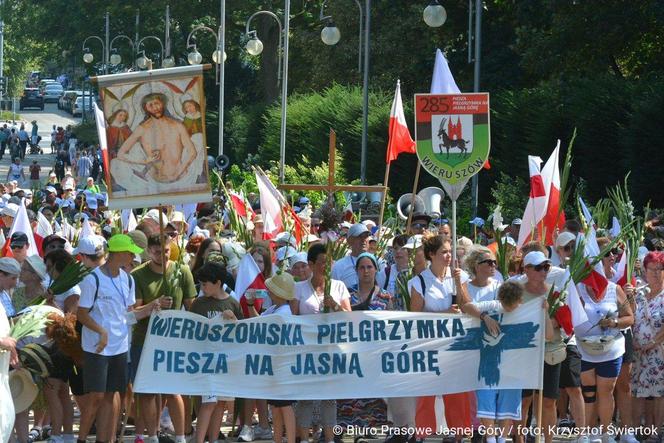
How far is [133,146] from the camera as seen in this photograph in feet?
33.9

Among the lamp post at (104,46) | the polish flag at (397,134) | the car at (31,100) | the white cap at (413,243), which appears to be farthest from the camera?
the car at (31,100)

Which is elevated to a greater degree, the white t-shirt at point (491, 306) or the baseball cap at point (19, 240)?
the baseball cap at point (19, 240)

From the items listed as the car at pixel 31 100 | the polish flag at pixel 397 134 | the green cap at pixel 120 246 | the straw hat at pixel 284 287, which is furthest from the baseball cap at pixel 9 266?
the car at pixel 31 100

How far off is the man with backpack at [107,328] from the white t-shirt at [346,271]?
227cm

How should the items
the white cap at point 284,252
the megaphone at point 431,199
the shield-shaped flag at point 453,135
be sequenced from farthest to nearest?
the megaphone at point 431,199, the white cap at point 284,252, the shield-shaped flag at point 453,135

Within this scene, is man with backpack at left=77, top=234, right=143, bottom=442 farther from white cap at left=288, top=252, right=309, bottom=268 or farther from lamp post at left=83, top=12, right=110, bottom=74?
lamp post at left=83, top=12, right=110, bottom=74

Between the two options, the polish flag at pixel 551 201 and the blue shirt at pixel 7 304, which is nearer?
the blue shirt at pixel 7 304

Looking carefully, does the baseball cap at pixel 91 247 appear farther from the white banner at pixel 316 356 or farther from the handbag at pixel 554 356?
the handbag at pixel 554 356

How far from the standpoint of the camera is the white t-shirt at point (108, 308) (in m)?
10.2

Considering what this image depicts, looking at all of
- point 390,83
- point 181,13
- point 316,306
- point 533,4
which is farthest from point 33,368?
point 181,13

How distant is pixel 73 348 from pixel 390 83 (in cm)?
3395

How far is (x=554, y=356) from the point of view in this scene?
10.5m

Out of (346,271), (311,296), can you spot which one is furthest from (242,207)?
(311,296)

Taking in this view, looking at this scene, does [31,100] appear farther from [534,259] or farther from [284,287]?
[534,259]
